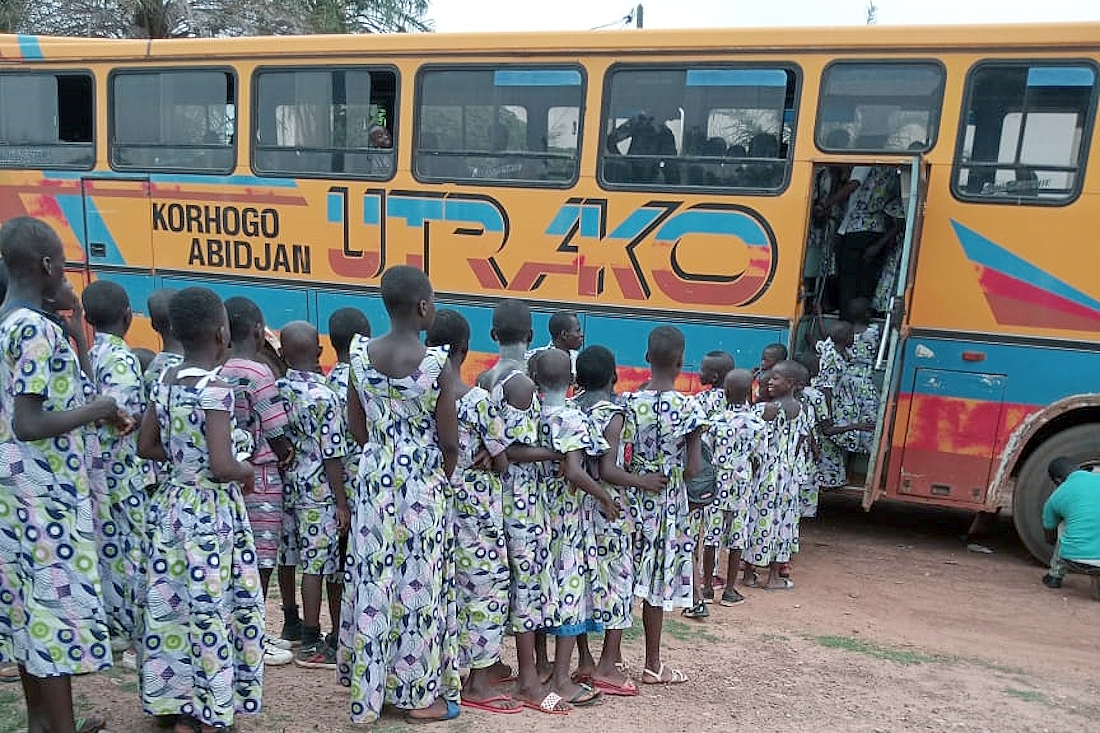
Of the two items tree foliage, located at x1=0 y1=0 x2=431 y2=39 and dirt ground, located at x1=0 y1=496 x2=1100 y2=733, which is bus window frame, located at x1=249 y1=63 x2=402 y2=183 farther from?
tree foliage, located at x1=0 y1=0 x2=431 y2=39

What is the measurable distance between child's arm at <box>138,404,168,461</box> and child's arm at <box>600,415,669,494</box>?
5.42 feet

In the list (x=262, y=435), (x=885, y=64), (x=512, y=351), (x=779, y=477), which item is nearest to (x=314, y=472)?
(x=262, y=435)

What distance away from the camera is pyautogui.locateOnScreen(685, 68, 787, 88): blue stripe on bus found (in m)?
6.02

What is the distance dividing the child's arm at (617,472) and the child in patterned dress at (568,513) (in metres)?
0.05

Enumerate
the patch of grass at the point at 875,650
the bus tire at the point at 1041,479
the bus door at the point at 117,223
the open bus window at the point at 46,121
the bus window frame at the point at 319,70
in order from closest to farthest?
1. the patch of grass at the point at 875,650
2. the bus tire at the point at 1041,479
3. the bus window frame at the point at 319,70
4. the bus door at the point at 117,223
5. the open bus window at the point at 46,121

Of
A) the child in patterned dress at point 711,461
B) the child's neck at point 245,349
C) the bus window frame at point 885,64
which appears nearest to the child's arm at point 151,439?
the child's neck at point 245,349

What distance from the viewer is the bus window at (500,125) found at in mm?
6484

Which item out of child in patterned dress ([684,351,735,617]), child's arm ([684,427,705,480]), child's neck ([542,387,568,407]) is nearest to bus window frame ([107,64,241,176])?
child in patterned dress ([684,351,735,617])

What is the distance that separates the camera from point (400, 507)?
10.9 ft

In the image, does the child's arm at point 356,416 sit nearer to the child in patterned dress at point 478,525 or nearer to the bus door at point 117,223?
the child in patterned dress at point 478,525

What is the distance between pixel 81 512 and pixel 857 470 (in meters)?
5.58

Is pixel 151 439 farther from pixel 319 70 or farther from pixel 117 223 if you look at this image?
pixel 117 223

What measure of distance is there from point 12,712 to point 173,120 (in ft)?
17.7

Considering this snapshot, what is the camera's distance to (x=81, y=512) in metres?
3.00
